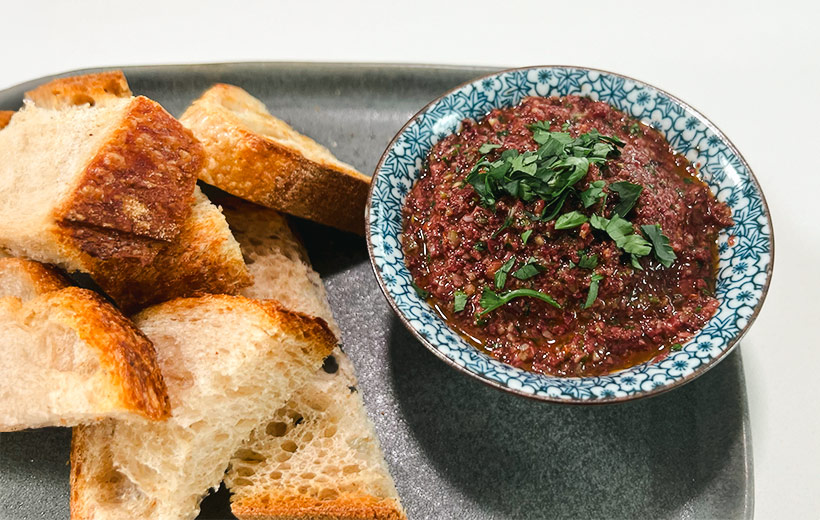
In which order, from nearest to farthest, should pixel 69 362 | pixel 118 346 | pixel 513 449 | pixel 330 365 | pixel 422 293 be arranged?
1. pixel 118 346
2. pixel 69 362
3. pixel 422 293
4. pixel 513 449
5. pixel 330 365

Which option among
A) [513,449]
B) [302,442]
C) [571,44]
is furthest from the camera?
[571,44]

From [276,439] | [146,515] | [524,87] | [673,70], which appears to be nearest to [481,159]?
[524,87]

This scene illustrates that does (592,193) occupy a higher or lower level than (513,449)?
higher

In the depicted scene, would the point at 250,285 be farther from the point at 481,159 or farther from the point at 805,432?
the point at 805,432

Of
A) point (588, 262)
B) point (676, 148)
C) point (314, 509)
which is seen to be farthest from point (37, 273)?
point (676, 148)

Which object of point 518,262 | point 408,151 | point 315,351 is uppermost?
point 408,151

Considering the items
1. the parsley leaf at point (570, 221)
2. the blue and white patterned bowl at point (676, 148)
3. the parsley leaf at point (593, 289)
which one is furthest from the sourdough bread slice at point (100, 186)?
the parsley leaf at point (593, 289)

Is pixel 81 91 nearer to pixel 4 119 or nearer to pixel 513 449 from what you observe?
pixel 4 119
